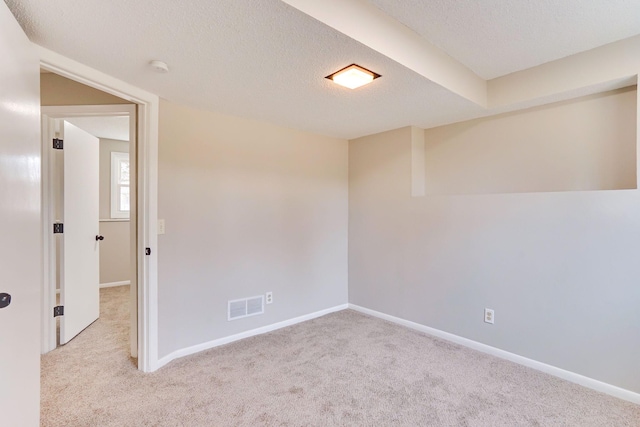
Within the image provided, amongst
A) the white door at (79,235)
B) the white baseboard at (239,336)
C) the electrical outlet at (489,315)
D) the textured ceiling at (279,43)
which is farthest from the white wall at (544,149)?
the white door at (79,235)

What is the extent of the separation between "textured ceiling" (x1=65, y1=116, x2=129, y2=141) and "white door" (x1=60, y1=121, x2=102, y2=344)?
2.19 ft

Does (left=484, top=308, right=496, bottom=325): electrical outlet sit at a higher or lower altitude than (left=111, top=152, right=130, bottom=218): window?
lower

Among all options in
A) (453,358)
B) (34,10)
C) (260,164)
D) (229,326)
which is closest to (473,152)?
(453,358)

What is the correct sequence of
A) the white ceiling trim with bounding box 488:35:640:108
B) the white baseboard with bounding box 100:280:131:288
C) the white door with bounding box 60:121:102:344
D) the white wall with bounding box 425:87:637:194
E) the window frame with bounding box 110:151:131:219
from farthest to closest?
the window frame with bounding box 110:151:131:219, the white baseboard with bounding box 100:280:131:288, the white door with bounding box 60:121:102:344, the white wall with bounding box 425:87:637:194, the white ceiling trim with bounding box 488:35:640:108

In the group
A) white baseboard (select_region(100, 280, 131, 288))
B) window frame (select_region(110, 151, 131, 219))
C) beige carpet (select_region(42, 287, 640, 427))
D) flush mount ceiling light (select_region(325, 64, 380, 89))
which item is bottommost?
beige carpet (select_region(42, 287, 640, 427))

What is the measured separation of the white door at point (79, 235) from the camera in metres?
2.77

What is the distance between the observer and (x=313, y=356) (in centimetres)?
256

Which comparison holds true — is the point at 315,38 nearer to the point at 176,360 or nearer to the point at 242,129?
the point at 242,129

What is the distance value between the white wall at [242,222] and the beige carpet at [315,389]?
439 millimetres

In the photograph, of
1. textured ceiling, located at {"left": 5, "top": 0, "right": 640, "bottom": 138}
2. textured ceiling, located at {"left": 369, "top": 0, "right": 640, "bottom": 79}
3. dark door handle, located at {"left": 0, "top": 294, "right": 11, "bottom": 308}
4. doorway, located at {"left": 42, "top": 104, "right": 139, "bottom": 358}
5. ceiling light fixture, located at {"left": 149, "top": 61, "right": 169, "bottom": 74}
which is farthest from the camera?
doorway, located at {"left": 42, "top": 104, "right": 139, "bottom": 358}

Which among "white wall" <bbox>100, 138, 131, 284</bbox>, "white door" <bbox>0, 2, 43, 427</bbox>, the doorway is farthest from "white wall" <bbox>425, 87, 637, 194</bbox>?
"white wall" <bbox>100, 138, 131, 284</bbox>

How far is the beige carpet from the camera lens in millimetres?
1800

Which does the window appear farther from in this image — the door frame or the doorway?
the door frame

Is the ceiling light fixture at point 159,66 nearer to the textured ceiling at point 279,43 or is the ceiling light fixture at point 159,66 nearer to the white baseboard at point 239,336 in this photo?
the textured ceiling at point 279,43
